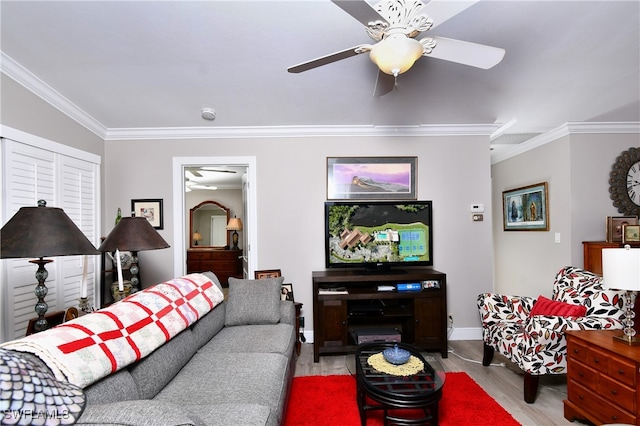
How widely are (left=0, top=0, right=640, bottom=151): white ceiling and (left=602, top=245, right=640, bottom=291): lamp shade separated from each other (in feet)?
4.42

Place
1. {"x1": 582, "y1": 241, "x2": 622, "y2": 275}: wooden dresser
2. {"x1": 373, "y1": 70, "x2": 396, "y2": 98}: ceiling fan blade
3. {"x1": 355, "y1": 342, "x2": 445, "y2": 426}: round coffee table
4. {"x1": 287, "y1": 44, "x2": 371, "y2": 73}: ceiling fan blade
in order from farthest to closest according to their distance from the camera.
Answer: {"x1": 582, "y1": 241, "x2": 622, "y2": 275}: wooden dresser, {"x1": 373, "y1": 70, "x2": 396, "y2": 98}: ceiling fan blade, {"x1": 355, "y1": 342, "x2": 445, "y2": 426}: round coffee table, {"x1": 287, "y1": 44, "x2": 371, "y2": 73}: ceiling fan blade

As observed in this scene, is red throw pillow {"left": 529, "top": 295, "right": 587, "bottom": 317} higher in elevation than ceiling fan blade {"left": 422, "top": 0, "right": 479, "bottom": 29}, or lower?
lower

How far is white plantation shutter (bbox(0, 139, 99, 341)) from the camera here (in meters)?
2.19

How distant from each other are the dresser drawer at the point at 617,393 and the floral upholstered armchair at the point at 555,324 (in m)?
0.36

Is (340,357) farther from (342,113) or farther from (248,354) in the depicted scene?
(342,113)

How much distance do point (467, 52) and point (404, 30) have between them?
403 mm

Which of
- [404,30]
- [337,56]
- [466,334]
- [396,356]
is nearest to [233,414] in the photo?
[396,356]

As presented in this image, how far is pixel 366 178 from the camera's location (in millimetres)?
3523

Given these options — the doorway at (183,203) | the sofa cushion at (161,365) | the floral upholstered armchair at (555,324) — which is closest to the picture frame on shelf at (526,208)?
the floral upholstered armchair at (555,324)

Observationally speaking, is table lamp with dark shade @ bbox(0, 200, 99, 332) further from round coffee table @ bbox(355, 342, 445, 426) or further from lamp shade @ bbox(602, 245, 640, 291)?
lamp shade @ bbox(602, 245, 640, 291)

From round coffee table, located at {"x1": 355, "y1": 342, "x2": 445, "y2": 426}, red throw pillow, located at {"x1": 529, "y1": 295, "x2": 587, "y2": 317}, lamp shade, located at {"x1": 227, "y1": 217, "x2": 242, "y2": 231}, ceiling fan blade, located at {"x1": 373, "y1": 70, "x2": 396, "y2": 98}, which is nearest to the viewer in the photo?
round coffee table, located at {"x1": 355, "y1": 342, "x2": 445, "y2": 426}

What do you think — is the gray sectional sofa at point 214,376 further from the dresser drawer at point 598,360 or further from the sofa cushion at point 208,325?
the dresser drawer at point 598,360

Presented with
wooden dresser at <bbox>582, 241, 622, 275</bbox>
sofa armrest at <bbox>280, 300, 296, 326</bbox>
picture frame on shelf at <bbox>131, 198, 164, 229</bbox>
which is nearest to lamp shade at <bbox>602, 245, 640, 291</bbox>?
wooden dresser at <bbox>582, 241, 622, 275</bbox>

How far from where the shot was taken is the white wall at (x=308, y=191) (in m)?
3.49
